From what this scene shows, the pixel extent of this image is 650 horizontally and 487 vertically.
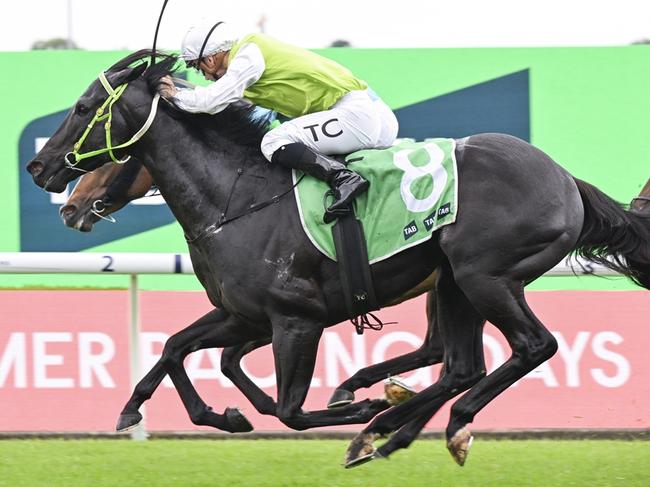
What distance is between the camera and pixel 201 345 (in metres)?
6.02

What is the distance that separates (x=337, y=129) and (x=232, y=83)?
20.5 inches

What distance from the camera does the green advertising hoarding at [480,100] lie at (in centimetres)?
1114

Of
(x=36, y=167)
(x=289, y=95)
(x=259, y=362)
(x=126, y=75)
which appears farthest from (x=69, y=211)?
(x=289, y=95)

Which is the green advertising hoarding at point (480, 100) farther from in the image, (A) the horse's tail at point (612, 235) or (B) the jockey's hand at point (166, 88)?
(A) the horse's tail at point (612, 235)

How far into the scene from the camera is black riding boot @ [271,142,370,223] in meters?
5.30

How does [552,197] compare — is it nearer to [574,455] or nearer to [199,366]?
[574,455]

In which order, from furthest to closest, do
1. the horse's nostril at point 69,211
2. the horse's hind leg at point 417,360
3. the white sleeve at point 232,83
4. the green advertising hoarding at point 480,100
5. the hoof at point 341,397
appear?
the green advertising hoarding at point 480,100, the horse's nostril at point 69,211, the horse's hind leg at point 417,360, the hoof at point 341,397, the white sleeve at point 232,83

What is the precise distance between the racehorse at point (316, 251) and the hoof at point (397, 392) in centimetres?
28

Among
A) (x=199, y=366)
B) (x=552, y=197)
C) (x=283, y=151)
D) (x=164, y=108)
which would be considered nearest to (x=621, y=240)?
(x=552, y=197)

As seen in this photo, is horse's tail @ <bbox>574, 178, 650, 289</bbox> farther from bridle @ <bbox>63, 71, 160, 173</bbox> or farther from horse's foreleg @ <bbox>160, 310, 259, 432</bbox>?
bridle @ <bbox>63, 71, 160, 173</bbox>

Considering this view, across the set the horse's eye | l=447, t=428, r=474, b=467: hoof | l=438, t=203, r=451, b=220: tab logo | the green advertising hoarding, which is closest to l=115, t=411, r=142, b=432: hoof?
the horse's eye

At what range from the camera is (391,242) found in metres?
5.34

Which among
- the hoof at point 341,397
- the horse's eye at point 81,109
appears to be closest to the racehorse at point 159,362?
the hoof at point 341,397

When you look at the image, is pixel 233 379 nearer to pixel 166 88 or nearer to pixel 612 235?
pixel 166 88
